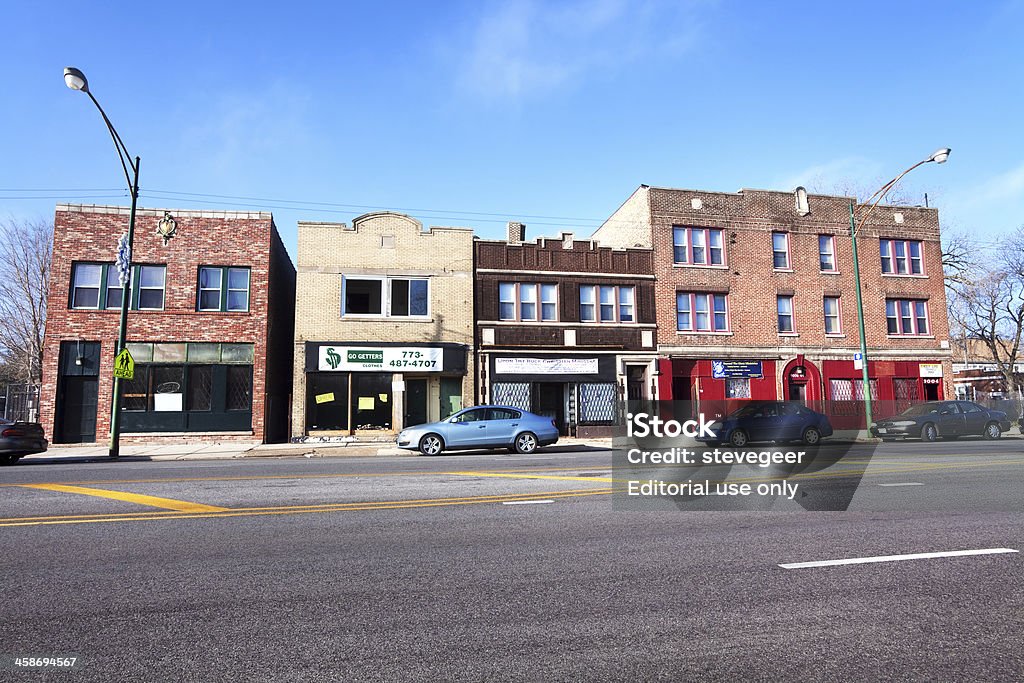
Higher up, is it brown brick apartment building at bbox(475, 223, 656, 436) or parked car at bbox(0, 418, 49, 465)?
brown brick apartment building at bbox(475, 223, 656, 436)

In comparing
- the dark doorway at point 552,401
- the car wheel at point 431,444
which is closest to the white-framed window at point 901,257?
the dark doorway at point 552,401

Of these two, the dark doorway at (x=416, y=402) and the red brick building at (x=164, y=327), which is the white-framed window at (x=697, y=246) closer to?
the dark doorway at (x=416, y=402)

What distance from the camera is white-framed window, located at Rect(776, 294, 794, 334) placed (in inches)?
1165

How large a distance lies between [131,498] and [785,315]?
2772cm

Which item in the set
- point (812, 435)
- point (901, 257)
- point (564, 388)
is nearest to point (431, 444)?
point (564, 388)

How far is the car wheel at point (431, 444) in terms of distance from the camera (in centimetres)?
1808

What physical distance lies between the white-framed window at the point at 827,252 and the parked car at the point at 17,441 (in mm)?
31026

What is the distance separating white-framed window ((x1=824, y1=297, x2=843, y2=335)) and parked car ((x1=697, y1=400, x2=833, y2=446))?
11.6 m

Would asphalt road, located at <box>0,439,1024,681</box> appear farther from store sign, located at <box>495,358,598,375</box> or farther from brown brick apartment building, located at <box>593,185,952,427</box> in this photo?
brown brick apartment building, located at <box>593,185,952,427</box>

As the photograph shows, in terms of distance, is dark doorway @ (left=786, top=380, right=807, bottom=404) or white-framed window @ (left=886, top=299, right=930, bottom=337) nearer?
dark doorway @ (left=786, top=380, right=807, bottom=404)

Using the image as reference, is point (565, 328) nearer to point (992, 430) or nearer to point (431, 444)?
point (431, 444)

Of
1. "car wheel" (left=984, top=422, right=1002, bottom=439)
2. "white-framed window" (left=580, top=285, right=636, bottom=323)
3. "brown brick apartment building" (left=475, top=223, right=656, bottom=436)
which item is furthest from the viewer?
"white-framed window" (left=580, top=285, right=636, bottom=323)

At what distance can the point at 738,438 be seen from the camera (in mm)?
19766

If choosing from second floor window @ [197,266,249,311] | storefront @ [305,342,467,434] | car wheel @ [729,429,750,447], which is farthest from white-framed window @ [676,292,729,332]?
second floor window @ [197,266,249,311]
